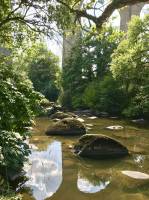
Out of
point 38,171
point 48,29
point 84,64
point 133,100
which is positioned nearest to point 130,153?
point 38,171

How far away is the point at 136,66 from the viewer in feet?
87.0

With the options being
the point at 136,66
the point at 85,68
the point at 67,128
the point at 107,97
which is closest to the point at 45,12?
the point at 67,128

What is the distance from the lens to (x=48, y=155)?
47.0ft

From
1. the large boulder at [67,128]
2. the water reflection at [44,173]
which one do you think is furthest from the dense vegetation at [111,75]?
the water reflection at [44,173]

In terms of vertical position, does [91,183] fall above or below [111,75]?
below

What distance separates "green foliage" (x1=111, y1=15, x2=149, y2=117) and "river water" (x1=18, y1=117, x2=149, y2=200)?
11.4 m

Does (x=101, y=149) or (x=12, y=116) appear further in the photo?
(x=101, y=149)

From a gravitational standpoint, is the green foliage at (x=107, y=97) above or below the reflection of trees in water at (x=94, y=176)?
above

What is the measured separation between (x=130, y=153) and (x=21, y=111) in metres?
6.55

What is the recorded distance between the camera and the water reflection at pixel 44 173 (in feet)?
31.8

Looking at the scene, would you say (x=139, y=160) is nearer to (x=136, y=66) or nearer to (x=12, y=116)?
(x=12, y=116)

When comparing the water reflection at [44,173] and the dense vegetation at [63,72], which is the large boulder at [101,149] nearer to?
the water reflection at [44,173]

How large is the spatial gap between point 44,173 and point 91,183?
161cm

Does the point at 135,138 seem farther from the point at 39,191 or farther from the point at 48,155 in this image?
the point at 39,191
